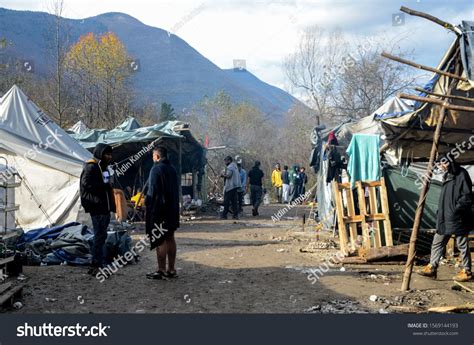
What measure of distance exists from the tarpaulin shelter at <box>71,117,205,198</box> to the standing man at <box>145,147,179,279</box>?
851 cm

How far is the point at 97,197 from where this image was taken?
8336 millimetres

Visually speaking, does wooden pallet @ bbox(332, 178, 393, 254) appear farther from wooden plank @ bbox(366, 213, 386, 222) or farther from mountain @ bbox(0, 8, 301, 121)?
mountain @ bbox(0, 8, 301, 121)

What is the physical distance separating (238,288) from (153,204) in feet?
5.89

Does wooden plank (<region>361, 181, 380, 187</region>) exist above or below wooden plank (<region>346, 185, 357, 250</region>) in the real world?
above

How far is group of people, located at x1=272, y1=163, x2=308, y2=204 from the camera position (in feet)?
80.3

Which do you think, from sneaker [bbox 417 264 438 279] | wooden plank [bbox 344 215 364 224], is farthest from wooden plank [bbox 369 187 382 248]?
sneaker [bbox 417 264 438 279]

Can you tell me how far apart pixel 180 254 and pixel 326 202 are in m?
5.49

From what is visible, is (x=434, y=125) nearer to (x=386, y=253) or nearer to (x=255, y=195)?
(x=386, y=253)

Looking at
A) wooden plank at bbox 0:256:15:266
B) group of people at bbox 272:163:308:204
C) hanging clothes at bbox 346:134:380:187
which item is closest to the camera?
wooden plank at bbox 0:256:15:266

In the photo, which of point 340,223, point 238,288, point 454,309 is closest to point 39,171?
point 238,288

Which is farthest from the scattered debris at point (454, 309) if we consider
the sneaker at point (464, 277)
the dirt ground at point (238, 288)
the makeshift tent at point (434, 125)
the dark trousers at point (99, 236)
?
the dark trousers at point (99, 236)

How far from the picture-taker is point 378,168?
10.8 metres
